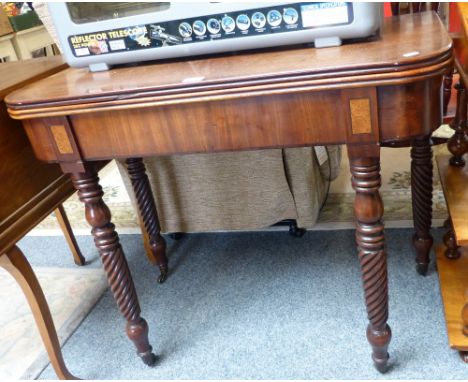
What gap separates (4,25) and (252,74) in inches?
95.2

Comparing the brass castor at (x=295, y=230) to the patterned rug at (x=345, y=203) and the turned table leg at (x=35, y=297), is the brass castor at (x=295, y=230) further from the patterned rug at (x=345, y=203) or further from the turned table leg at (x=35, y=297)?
the turned table leg at (x=35, y=297)

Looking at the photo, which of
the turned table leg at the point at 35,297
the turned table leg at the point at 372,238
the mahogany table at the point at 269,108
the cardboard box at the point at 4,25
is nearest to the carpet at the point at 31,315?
the turned table leg at the point at 35,297

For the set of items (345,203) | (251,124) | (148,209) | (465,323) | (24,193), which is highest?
(251,124)

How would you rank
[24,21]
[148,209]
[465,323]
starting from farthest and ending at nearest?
[24,21] → [148,209] → [465,323]

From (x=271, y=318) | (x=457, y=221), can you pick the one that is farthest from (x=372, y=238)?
(x=271, y=318)

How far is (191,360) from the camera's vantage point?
46.4 inches

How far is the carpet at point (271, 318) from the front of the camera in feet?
3.64

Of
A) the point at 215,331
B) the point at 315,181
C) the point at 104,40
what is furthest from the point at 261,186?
the point at 104,40

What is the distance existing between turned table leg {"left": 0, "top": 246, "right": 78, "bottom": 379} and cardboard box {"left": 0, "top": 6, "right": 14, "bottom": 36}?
2067mm

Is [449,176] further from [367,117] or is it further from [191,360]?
[191,360]

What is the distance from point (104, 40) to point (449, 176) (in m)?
0.85

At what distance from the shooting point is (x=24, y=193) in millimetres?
1041

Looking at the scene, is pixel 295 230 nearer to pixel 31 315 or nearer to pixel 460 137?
A: pixel 460 137

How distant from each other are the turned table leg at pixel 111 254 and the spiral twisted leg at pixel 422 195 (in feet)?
2.41
